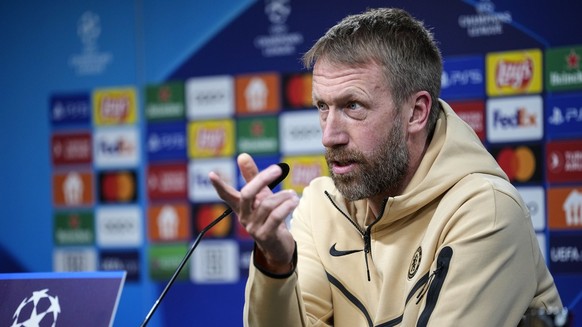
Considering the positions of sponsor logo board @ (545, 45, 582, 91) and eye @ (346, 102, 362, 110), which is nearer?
eye @ (346, 102, 362, 110)

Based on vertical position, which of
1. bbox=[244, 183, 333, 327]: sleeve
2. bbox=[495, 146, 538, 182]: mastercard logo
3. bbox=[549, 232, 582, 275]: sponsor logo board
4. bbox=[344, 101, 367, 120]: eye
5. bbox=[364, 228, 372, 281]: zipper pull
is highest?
bbox=[344, 101, 367, 120]: eye

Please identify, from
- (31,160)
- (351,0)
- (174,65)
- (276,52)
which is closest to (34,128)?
(31,160)

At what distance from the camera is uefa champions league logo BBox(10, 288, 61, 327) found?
150 cm

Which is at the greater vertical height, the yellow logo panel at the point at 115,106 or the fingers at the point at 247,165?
the yellow logo panel at the point at 115,106

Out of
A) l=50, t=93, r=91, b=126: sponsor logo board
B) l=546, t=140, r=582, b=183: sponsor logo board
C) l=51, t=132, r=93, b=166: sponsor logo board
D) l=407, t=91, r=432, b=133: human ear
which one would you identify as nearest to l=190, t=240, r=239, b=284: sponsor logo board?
l=51, t=132, r=93, b=166: sponsor logo board

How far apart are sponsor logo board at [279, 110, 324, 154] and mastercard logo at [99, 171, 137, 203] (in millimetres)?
775

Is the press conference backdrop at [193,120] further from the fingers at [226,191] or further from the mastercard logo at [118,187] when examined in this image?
the fingers at [226,191]

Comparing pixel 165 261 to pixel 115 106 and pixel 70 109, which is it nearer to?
pixel 115 106

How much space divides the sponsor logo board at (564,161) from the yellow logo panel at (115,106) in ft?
6.06

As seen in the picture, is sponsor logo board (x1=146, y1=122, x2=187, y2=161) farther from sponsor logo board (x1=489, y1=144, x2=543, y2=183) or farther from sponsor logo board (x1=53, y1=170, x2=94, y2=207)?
sponsor logo board (x1=489, y1=144, x2=543, y2=183)

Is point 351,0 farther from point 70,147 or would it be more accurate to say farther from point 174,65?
point 70,147

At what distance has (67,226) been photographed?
386 cm

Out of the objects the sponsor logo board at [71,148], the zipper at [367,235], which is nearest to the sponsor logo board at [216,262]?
the sponsor logo board at [71,148]

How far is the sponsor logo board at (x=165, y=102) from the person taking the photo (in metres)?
3.62
